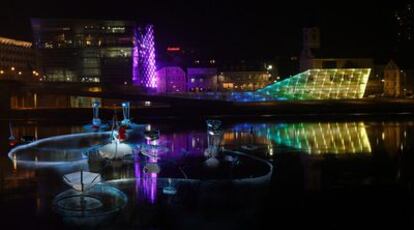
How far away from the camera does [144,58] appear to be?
61375mm

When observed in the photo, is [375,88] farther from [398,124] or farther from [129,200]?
[129,200]

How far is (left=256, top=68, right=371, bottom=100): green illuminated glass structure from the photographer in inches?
1565

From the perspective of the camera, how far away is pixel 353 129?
872 inches

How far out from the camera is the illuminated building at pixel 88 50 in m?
55.2

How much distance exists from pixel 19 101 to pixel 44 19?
21.7 metres

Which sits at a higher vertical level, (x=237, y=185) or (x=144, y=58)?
(x=144, y=58)

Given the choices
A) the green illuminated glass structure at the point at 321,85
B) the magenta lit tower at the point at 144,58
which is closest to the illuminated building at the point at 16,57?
the magenta lit tower at the point at 144,58

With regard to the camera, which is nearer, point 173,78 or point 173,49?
point 173,78

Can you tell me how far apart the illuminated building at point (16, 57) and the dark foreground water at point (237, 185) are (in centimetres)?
5260

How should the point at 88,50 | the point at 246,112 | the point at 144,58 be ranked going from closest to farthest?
the point at 246,112 → the point at 88,50 → the point at 144,58

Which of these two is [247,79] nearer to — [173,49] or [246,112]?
[173,49]

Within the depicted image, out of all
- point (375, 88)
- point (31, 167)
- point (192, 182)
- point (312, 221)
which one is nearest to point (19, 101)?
point (31, 167)

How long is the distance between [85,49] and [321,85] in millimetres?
28406

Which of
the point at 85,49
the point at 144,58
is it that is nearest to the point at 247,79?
the point at 144,58
